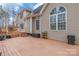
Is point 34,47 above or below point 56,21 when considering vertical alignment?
below

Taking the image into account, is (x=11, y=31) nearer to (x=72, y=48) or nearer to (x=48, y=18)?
(x=48, y=18)

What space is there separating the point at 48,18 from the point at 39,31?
0.94 feet

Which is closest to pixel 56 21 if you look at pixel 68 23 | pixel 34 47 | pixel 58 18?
pixel 58 18

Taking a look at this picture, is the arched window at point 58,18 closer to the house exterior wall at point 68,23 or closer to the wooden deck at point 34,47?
the house exterior wall at point 68,23

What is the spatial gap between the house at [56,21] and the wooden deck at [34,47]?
0.47ft

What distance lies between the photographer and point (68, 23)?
3.91m

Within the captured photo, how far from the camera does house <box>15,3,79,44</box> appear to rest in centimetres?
391

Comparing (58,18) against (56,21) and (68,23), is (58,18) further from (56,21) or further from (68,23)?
(68,23)

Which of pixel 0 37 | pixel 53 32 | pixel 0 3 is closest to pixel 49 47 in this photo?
pixel 53 32

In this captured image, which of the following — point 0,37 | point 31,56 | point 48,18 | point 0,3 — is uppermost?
point 0,3

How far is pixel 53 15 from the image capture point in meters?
3.98

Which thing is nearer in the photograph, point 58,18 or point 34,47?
point 34,47

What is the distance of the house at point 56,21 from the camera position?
3.91m

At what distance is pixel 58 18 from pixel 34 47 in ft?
2.23
